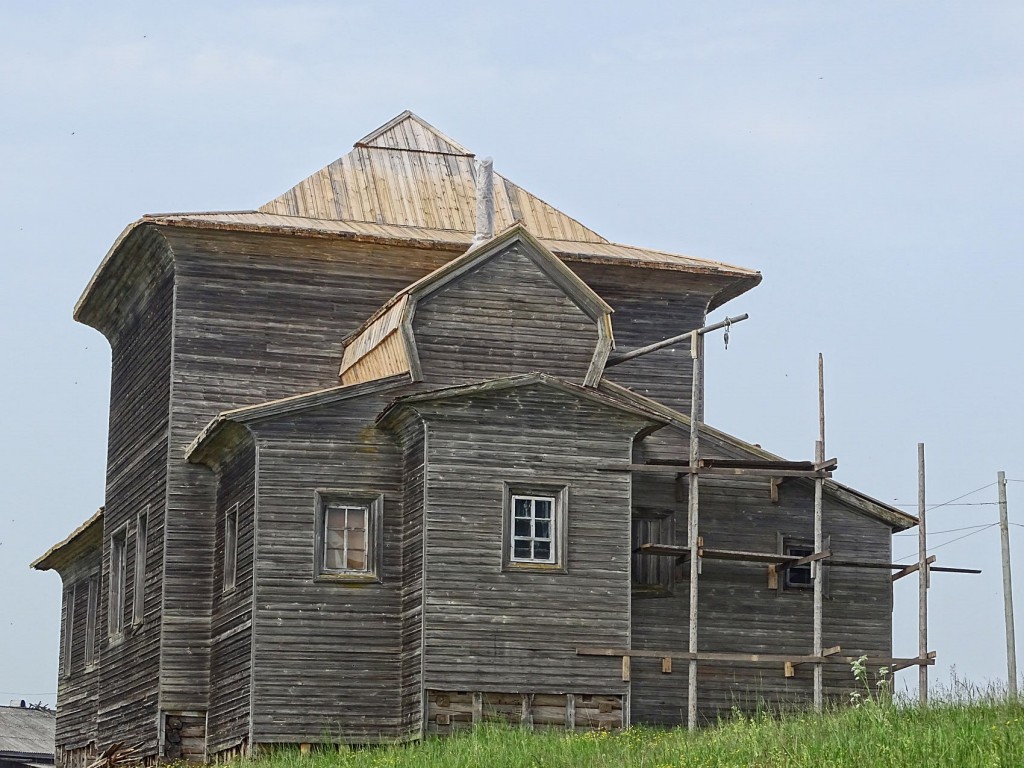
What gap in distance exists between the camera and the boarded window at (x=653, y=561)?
97.6 feet

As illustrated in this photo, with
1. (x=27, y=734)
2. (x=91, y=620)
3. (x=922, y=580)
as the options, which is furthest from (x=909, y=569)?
(x=27, y=734)

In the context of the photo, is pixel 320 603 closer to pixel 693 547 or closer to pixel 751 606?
pixel 693 547

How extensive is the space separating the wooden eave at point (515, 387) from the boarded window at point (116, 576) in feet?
30.5

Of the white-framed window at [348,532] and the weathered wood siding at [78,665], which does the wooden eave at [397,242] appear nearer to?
the white-framed window at [348,532]

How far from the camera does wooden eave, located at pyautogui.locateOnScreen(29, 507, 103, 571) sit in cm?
3894

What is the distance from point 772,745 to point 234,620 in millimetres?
11720

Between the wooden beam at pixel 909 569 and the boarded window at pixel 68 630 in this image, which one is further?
the boarded window at pixel 68 630

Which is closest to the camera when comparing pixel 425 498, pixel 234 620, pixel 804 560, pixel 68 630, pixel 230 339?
pixel 425 498

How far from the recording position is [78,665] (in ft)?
134

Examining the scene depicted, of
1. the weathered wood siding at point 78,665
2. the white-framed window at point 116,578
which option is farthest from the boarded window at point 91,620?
the white-framed window at point 116,578

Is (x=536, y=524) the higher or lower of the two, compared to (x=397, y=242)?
lower

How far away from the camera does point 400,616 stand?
1120 inches

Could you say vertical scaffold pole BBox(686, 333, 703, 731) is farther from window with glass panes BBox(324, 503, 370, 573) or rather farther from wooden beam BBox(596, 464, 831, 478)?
window with glass panes BBox(324, 503, 370, 573)

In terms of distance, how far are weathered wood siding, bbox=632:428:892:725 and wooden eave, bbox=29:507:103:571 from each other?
13.8 m
